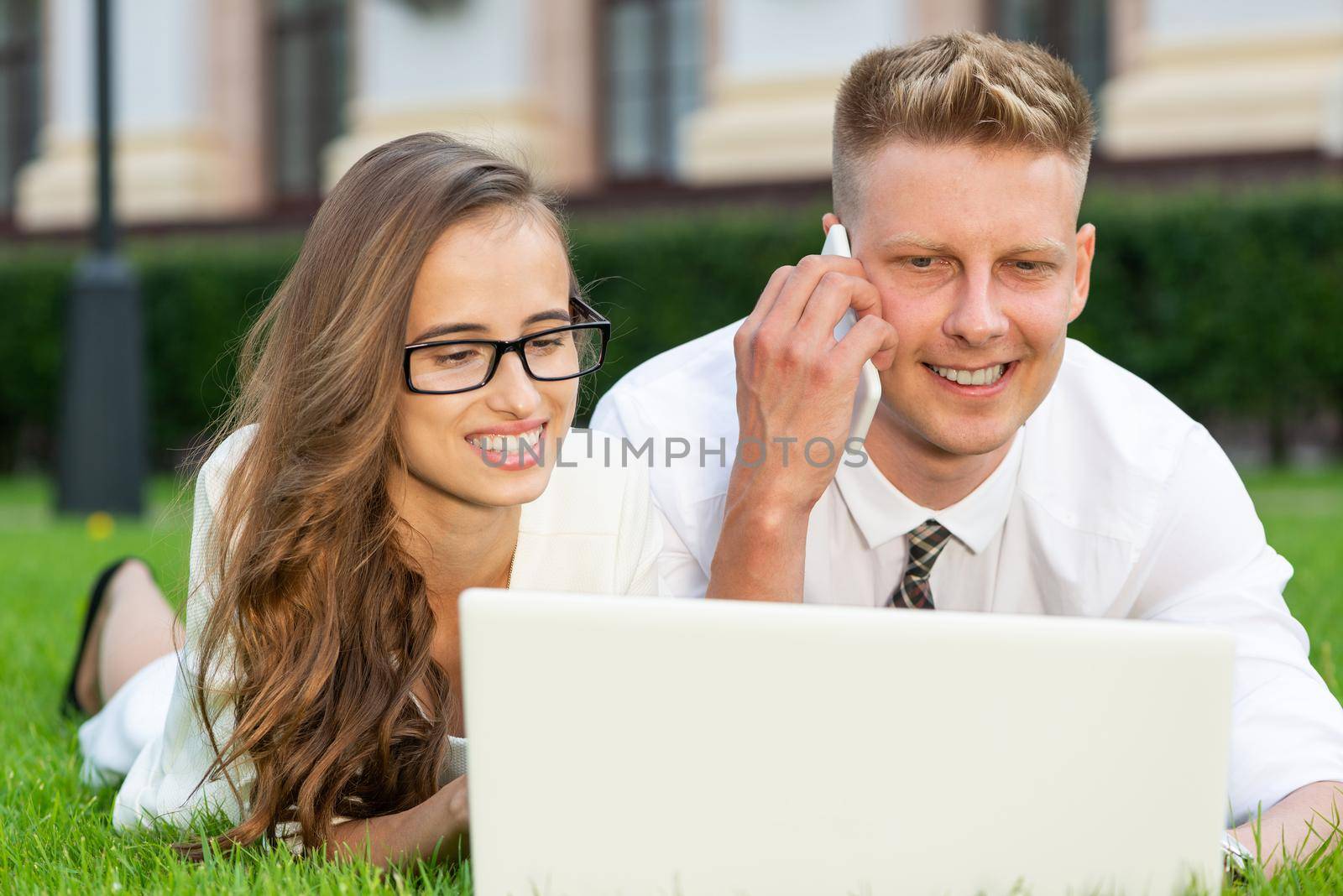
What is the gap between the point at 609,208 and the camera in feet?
41.6

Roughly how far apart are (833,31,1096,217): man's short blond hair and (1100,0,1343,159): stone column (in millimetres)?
7781

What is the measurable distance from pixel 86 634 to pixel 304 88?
1227 cm

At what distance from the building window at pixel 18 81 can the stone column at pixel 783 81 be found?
871cm

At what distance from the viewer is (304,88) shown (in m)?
15.1

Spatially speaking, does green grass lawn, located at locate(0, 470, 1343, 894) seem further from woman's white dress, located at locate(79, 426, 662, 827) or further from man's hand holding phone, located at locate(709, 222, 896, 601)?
man's hand holding phone, located at locate(709, 222, 896, 601)

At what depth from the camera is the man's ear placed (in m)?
2.72

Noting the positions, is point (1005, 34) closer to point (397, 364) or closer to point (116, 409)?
point (116, 409)

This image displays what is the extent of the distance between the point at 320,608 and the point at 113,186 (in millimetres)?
6637

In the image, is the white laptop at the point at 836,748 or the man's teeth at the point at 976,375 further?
the man's teeth at the point at 976,375

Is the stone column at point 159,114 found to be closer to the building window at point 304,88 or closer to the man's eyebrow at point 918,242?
the building window at point 304,88

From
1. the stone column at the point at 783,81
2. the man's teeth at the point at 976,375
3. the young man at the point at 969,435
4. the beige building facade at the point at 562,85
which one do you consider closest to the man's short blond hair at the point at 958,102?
the young man at the point at 969,435

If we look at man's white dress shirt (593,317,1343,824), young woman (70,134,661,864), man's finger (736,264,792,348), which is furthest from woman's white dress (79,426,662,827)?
man's finger (736,264,792,348)

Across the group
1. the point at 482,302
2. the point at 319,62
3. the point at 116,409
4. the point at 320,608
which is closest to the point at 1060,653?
the point at 482,302

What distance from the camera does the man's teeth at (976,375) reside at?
8.66 feet
